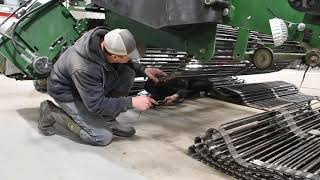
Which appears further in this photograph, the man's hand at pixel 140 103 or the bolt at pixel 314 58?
the man's hand at pixel 140 103

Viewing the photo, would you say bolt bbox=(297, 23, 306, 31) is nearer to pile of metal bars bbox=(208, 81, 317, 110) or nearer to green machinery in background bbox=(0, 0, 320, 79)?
green machinery in background bbox=(0, 0, 320, 79)

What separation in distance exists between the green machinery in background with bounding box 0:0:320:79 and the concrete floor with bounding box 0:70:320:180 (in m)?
0.53

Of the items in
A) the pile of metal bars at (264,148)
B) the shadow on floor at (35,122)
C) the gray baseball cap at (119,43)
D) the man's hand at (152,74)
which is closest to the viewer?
the pile of metal bars at (264,148)

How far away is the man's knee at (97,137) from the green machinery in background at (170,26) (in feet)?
2.58

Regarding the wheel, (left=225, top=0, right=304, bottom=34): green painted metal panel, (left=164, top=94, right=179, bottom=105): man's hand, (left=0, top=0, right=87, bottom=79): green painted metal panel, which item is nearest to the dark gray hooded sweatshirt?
(left=0, top=0, right=87, bottom=79): green painted metal panel

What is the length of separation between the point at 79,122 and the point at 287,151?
1493mm

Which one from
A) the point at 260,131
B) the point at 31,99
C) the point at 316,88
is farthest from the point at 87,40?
the point at 316,88

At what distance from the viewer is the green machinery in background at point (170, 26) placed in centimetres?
212

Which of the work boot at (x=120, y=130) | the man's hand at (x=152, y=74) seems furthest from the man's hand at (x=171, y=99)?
the work boot at (x=120, y=130)

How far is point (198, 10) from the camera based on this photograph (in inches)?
87.0

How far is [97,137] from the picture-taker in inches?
98.0

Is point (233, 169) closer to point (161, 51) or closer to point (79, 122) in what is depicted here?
point (79, 122)

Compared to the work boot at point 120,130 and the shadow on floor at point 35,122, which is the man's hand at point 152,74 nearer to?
the work boot at point 120,130

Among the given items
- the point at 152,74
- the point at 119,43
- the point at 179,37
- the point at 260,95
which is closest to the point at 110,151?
the point at 119,43
